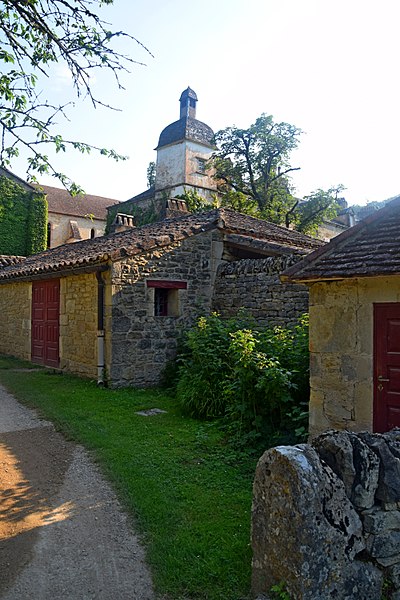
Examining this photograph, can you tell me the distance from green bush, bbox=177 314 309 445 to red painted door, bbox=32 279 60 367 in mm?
6323

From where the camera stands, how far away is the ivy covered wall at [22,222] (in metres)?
27.9

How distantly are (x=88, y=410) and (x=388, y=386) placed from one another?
5352mm

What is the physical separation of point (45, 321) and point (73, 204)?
87.9 feet

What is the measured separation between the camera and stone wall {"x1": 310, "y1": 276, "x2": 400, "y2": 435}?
564 cm

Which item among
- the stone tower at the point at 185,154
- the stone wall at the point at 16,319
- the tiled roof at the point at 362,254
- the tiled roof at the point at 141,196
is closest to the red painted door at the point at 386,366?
the tiled roof at the point at 362,254

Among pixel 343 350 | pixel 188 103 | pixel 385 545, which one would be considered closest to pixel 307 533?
pixel 385 545

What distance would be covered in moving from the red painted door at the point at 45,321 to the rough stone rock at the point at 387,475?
1152 centimetres

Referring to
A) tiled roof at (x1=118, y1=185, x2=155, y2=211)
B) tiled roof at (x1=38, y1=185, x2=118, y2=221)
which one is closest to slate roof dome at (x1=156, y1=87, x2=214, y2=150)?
tiled roof at (x1=118, y1=185, x2=155, y2=211)

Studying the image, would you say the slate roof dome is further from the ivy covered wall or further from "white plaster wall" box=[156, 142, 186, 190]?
the ivy covered wall

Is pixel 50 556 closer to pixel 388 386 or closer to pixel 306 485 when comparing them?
pixel 306 485

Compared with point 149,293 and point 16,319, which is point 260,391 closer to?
point 149,293

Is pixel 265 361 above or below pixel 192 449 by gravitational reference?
above

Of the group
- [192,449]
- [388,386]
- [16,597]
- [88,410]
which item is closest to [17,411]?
[88,410]

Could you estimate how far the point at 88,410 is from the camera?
8.48 meters
